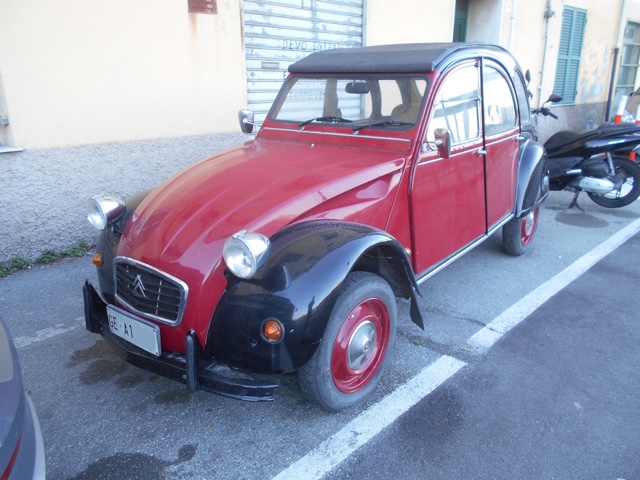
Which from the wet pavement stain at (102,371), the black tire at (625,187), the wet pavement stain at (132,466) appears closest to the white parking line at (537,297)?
the black tire at (625,187)

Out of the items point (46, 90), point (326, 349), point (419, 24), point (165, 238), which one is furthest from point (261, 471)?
point (419, 24)

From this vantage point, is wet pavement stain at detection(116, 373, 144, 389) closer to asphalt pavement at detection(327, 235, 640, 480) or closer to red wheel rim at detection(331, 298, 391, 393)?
red wheel rim at detection(331, 298, 391, 393)

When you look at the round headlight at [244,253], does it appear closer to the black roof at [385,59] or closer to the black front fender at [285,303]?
the black front fender at [285,303]

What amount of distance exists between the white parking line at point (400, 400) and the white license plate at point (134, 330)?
33.8 inches

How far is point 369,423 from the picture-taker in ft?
8.80

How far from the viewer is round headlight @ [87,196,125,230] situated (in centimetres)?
304

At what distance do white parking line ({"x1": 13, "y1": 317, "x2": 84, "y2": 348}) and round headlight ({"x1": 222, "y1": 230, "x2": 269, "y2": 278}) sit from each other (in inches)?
79.7

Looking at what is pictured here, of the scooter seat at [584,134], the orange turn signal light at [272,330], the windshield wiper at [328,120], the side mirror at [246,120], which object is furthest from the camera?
the scooter seat at [584,134]

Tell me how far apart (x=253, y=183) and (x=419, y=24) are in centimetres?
657

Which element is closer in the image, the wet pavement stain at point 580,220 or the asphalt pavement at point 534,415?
the asphalt pavement at point 534,415

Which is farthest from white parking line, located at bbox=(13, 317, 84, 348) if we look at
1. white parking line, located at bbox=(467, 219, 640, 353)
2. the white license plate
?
white parking line, located at bbox=(467, 219, 640, 353)

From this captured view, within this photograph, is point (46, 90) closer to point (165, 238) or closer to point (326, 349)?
point (165, 238)

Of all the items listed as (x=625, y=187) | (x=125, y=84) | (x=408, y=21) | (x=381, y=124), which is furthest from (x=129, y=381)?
(x=408, y=21)

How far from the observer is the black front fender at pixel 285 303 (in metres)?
2.25
